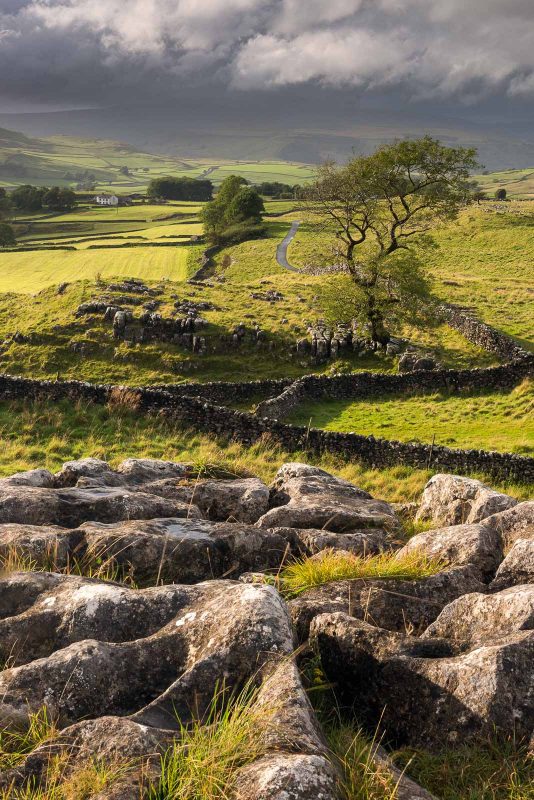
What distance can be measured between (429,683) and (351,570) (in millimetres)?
2488

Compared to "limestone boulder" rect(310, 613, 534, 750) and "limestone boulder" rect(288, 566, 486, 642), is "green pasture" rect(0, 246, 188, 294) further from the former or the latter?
"limestone boulder" rect(310, 613, 534, 750)

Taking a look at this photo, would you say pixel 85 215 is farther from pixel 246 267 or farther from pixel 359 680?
pixel 359 680

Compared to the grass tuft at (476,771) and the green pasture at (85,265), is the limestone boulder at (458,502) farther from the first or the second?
the green pasture at (85,265)

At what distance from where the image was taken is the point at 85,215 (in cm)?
14475

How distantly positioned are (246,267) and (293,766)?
278ft

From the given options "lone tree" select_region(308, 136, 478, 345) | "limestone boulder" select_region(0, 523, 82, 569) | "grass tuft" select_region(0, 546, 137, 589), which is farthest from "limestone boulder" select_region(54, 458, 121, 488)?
"lone tree" select_region(308, 136, 478, 345)

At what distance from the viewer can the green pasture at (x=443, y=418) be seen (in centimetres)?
2973

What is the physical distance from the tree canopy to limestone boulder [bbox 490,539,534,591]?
19904 centimetres

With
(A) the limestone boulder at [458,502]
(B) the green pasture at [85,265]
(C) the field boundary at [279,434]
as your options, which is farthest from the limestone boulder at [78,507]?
(B) the green pasture at [85,265]

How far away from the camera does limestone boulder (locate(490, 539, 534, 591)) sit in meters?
8.42

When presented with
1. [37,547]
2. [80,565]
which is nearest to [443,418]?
[80,565]

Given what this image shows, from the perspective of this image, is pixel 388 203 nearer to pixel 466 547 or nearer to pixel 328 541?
pixel 328 541

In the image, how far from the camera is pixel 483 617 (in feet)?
23.5

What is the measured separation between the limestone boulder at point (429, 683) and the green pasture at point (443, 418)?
22309mm
